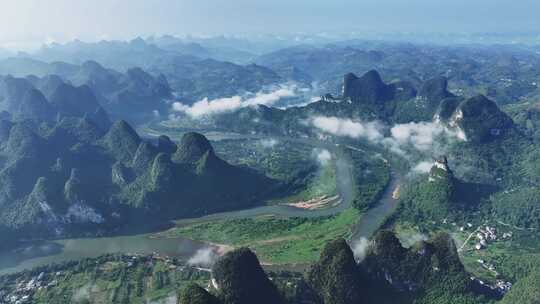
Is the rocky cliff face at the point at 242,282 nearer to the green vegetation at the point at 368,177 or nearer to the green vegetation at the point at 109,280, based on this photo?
the green vegetation at the point at 109,280

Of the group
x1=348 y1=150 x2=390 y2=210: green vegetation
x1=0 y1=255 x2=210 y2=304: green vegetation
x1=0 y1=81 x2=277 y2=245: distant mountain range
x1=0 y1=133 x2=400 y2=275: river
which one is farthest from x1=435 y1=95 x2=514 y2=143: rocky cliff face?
x1=0 y1=255 x2=210 y2=304: green vegetation

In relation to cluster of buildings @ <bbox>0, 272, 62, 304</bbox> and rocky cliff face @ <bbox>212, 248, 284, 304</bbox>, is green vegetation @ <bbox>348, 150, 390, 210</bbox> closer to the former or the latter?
rocky cliff face @ <bbox>212, 248, 284, 304</bbox>

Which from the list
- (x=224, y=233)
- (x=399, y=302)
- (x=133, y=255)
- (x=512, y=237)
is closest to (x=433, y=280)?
(x=399, y=302)

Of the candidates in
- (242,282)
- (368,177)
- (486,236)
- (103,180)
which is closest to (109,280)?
(242,282)

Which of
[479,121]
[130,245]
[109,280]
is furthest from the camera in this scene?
[479,121]

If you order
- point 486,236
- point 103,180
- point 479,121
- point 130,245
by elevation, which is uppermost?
point 479,121

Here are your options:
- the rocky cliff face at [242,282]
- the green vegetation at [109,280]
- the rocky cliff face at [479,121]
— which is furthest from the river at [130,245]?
the rocky cliff face at [479,121]

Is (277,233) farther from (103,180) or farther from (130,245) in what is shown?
(103,180)

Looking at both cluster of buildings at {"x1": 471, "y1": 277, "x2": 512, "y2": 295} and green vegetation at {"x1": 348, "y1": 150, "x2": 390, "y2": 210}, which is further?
green vegetation at {"x1": 348, "y1": 150, "x2": 390, "y2": 210}

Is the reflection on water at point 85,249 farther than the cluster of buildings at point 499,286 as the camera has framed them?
Yes
